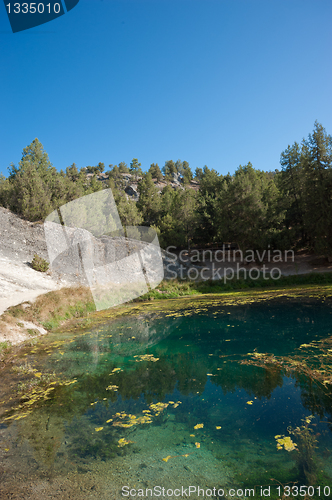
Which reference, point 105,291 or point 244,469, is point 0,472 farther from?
point 105,291

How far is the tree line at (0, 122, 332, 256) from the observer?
27688 millimetres

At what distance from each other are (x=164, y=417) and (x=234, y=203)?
32220 mm

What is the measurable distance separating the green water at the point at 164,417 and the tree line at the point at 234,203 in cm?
2165

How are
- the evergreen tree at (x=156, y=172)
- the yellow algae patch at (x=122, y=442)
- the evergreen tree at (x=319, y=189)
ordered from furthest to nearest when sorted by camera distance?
the evergreen tree at (x=156, y=172)
the evergreen tree at (x=319, y=189)
the yellow algae patch at (x=122, y=442)

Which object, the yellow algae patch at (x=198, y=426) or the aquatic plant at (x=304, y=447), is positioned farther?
the yellow algae patch at (x=198, y=426)

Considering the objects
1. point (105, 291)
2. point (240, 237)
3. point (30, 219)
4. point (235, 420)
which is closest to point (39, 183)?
point (30, 219)

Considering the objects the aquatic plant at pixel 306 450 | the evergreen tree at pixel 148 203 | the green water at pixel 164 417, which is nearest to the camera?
the aquatic plant at pixel 306 450

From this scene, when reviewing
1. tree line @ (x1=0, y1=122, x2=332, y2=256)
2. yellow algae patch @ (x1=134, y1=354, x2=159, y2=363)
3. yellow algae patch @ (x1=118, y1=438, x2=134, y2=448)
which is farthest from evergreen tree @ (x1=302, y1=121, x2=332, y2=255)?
yellow algae patch @ (x1=118, y1=438, x2=134, y2=448)

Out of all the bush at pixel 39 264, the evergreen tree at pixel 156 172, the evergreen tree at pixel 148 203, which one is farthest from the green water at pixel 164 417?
the evergreen tree at pixel 156 172

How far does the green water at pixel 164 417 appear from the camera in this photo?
3.67 metres

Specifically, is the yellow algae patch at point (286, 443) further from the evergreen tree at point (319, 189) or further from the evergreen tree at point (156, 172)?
the evergreen tree at point (156, 172)

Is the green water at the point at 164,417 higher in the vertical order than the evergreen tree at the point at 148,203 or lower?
lower

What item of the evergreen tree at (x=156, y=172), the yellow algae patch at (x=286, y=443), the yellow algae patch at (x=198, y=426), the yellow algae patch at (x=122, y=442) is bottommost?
the yellow algae patch at (x=198, y=426)

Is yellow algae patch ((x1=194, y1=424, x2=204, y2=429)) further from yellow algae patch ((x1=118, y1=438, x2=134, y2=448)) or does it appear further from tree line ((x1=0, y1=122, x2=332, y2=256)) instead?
tree line ((x1=0, y1=122, x2=332, y2=256))
